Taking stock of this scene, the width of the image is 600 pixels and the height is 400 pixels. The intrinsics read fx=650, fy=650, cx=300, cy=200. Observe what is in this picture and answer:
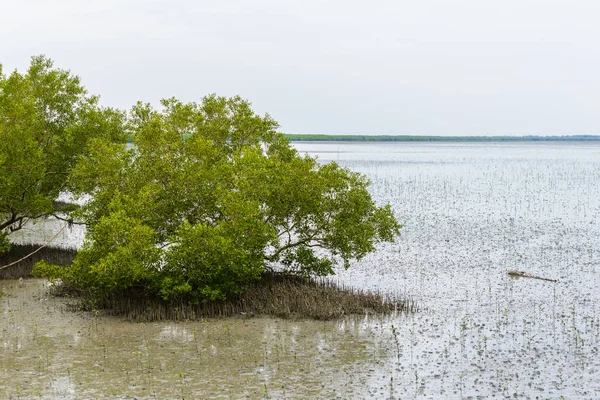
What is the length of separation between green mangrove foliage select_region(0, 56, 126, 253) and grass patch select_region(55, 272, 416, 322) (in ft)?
18.9

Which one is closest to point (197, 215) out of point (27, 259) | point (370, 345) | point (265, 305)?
point (265, 305)

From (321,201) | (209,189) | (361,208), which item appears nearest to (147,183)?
(209,189)

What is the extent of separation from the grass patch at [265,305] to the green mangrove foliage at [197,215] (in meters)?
0.35

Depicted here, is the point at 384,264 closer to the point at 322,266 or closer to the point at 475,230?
the point at 322,266

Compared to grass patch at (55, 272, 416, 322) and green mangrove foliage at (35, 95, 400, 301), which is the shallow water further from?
green mangrove foliage at (35, 95, 400, 301)

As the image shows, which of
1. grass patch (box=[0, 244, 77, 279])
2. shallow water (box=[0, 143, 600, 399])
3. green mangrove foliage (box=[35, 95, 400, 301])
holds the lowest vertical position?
shallow water (box=[0, 143, 600, 399])

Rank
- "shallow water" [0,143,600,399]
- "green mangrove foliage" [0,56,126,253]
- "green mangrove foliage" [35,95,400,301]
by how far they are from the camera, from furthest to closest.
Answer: "green mangrove foliage" [0,56,126,253] → "green mangrove foliage" [35,95,400,301] → "shallow water" [0,143,600,399]

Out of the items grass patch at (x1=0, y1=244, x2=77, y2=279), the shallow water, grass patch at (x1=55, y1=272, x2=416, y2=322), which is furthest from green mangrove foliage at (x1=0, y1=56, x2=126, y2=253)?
grass patch at (x1=55, y1=272, x2=416, y2=322)

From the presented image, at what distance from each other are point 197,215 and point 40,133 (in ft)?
28.9

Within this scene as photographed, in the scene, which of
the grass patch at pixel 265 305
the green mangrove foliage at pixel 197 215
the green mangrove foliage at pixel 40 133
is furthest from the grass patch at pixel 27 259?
the grass patch at pixel 265 305

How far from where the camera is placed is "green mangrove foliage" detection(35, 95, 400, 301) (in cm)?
1808

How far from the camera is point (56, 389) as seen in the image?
42.3ft

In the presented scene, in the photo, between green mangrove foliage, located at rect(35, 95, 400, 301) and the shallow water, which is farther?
green mangrove foliage, located at rect(35, 95, 400, 301)

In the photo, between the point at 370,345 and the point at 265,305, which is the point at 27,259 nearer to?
the point at 265,305
